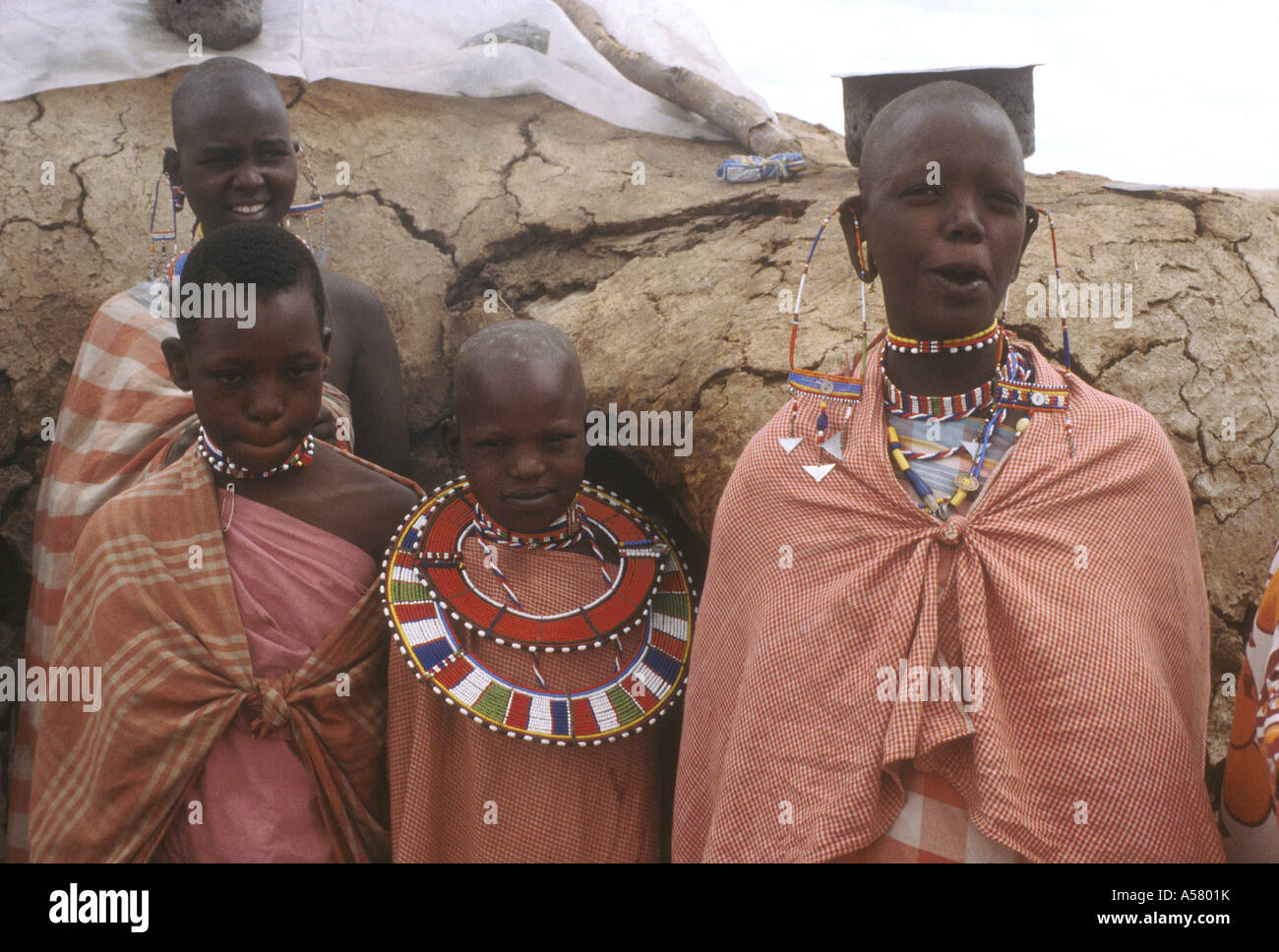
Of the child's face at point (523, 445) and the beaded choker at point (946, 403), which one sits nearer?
the beaded choker at point (946, 403)

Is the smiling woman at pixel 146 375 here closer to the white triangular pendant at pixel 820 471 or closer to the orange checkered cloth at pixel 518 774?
the orange checkered cloth at pixel 518 774

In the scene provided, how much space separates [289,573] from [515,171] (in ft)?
7.19

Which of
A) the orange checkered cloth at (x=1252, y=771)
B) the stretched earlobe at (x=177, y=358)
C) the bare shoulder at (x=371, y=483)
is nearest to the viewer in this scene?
the orange checkered cloth at (x=1252, y=771)

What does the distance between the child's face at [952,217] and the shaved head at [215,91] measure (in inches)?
75.4

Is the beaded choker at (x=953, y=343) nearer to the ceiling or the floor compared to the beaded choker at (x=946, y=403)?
nearer to the ceiling

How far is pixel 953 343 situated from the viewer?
228 cm

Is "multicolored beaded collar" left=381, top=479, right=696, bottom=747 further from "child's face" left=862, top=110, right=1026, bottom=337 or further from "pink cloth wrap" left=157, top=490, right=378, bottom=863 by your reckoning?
"child's face" left=862, top=110, right=1026, bottom=337

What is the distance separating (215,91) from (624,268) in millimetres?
1346

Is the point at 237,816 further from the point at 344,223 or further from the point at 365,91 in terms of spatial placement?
the point at 365,91

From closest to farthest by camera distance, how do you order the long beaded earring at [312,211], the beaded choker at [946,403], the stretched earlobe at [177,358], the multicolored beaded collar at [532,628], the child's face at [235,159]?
the beaded choker at [946,403] < the multicolored beaded collar at [532,628] < the stretched earlobe at [177,358] < the child's face at [235,159] < the long beaded earring at [312,211]

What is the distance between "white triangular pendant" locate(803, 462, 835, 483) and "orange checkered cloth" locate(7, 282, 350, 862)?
143cm

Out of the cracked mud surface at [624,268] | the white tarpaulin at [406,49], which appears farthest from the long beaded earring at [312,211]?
the white tarpaulin at [406,49]

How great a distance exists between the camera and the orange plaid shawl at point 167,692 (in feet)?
8.37

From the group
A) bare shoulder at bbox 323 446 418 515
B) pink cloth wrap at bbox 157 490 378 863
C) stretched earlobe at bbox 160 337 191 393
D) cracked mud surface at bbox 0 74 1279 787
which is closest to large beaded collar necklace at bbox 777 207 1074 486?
cracked mud surface at bbox 0 74 1279 787
